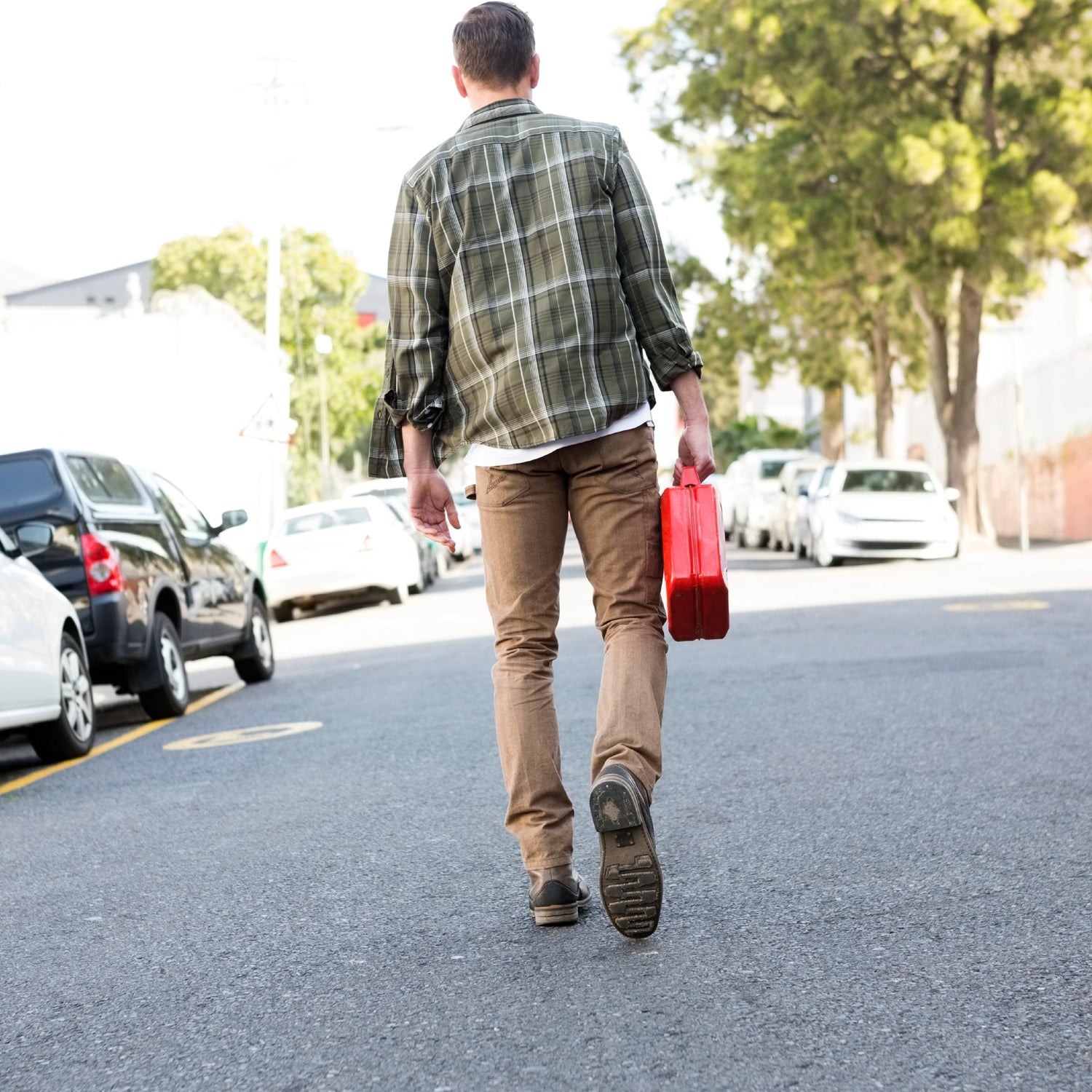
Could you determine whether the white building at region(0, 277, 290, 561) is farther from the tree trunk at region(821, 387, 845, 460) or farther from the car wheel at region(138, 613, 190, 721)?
the car wheel at region(138, 613, 190, 721)

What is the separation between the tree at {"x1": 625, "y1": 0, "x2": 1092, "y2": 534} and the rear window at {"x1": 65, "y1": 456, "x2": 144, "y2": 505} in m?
15.9

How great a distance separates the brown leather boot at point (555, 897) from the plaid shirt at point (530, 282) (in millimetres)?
1032

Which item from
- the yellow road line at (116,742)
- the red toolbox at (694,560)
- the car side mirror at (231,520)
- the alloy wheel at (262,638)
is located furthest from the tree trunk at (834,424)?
the red toolbox at (694,560)

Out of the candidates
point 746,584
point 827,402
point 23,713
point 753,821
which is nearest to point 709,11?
point 746,584

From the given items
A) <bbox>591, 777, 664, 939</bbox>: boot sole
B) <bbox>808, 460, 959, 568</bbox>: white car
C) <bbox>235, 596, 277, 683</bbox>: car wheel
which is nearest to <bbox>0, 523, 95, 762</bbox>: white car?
<bbox>235, 596, 277, 683</bbox>: car wheel

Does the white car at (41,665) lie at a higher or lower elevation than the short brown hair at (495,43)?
lower

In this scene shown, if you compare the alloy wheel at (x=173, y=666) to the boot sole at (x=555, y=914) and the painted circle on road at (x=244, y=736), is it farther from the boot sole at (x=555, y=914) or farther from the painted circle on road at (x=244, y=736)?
the boot sole at (x=555, y=914)

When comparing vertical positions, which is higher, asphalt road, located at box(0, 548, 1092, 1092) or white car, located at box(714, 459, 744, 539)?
white car, located at box(714, 459, 744, 539)

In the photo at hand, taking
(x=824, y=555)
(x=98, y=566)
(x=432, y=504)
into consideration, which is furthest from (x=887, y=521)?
(x=432, y=504)

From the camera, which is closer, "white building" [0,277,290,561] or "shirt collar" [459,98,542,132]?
"shirt collar" [459,98,542,132]

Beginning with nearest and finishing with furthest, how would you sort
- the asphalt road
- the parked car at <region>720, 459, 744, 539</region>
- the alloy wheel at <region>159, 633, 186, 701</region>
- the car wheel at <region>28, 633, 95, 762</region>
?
the asphalt road → the car wheel at <region>28, 633, 95, 762</region> → the alloy wheel at <region>159, 633, 186, 701</region> → the parked car at <region>720, 459, 744, 539</region>

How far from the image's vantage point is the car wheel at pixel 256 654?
1293cm

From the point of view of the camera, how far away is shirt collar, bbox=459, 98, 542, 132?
445cm

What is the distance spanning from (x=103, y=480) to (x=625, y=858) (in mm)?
7766
